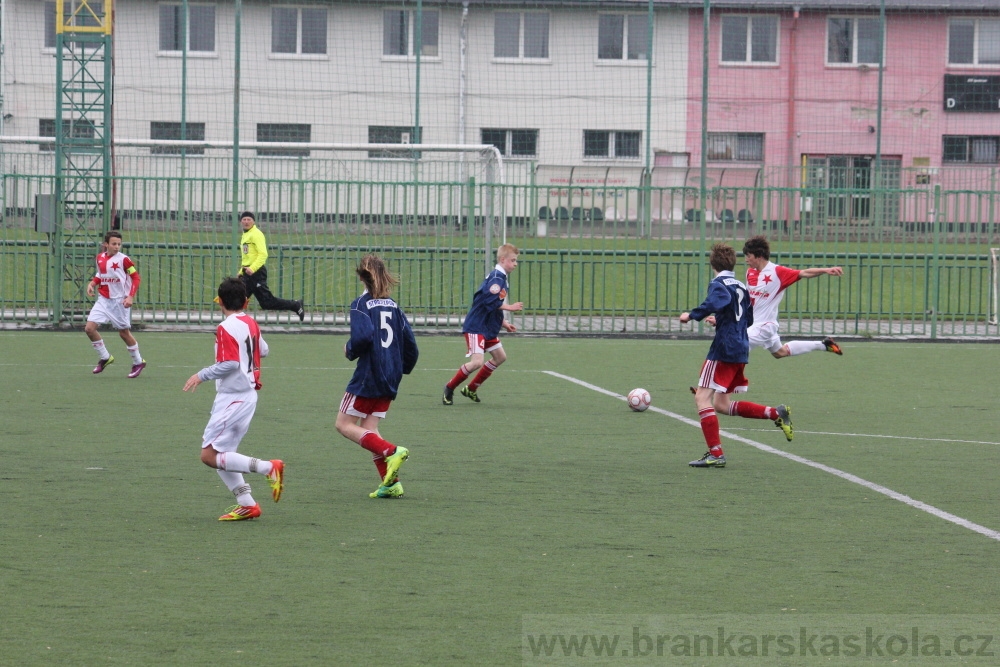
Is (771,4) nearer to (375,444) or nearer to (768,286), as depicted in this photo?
(768,286)

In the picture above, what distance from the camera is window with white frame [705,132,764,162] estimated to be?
30344 millimetres

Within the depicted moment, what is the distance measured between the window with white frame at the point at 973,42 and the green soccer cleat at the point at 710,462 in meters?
27.3

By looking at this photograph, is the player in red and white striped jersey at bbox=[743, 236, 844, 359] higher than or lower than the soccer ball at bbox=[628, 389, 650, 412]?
higher

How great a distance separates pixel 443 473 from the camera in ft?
29.7

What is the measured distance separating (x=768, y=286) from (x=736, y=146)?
723 inches

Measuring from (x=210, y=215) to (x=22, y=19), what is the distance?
8986mm

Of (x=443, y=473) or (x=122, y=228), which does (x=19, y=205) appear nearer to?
(x=122, y=228)

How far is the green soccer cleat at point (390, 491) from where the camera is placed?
26.6 ft

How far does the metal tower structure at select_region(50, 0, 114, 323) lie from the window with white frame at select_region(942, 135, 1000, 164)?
20261mm

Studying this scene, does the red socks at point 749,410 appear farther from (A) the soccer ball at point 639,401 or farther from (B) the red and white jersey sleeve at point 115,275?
(B) the red and white jersey sleeve at point 115,275

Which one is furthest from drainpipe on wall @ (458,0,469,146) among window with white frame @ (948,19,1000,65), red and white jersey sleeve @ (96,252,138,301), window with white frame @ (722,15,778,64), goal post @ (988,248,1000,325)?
red and white jersey sleeve @ (96,252,138,301)

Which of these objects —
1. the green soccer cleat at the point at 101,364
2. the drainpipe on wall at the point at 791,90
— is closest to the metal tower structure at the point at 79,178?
the green soccer cleat at the point at 101,364

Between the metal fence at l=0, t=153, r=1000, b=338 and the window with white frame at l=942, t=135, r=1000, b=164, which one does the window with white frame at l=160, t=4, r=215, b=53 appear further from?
the window with white frame at l=942, t=135, r=1000, b=164

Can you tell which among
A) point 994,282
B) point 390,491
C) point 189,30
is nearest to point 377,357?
point 390,491
